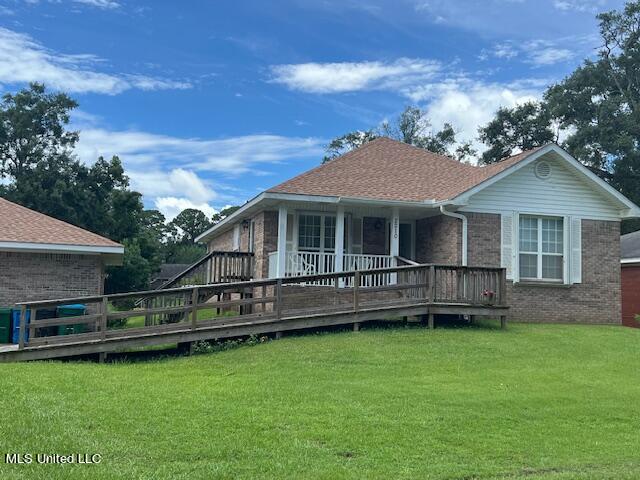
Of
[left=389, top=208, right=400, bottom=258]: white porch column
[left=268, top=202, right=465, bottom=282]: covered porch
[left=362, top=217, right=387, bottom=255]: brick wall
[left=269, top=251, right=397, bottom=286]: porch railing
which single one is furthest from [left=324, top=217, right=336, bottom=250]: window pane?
[left=389, top=208, right=400, bottom=258]: white porch column

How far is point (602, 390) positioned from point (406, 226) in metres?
10.3

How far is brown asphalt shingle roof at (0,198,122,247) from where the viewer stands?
15961mm

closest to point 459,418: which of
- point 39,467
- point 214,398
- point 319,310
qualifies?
point 214,398

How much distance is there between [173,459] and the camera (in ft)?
19.5

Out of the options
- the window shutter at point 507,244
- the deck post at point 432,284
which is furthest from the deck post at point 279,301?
the window shutter at point 507,244

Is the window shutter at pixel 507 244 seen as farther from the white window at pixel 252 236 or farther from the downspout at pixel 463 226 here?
the white window at pixel 252 236

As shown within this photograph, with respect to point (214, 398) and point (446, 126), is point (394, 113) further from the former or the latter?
point (214, 398)

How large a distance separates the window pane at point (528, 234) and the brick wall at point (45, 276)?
11.6 m

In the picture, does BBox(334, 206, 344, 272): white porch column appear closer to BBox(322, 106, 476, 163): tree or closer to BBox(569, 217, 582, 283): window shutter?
BBox(569, 217, 582, 283): window shutter

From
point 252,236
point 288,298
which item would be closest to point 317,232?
point 252,236

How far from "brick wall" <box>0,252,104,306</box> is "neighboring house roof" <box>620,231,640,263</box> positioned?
18535 mm

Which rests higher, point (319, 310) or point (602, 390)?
point (319, 310)

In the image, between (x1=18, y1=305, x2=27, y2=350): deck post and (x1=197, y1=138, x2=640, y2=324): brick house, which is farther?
(x1=197, y1=138, x2=640, y2=324): brick house

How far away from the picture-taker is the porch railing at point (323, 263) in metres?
16.9
